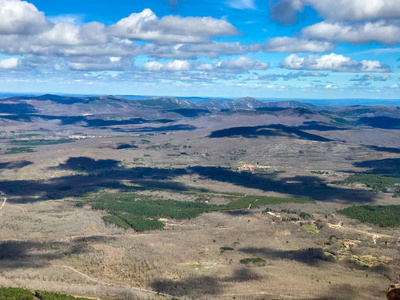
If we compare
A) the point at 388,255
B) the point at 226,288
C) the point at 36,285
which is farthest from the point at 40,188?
the point at 388,255

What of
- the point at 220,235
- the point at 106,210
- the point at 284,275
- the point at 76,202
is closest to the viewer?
the point at 284,275

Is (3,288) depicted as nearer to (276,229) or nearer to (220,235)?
(220,235)

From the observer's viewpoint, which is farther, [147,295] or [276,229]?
[276,229]

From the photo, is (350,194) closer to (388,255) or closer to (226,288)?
(388,255)

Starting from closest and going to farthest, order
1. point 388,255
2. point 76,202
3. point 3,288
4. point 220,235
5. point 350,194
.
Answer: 1. point 3,288
2. point 388,255
3. point 220,235
4. point 76,202
5. point 350,194

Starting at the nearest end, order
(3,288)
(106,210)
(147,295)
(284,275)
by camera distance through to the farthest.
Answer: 1. (3,288)
2. (147,295)
3. (284,275)
4. (106,210)

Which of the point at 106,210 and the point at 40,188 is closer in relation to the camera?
the point at 106,210

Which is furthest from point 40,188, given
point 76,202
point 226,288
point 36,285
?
point 226,288

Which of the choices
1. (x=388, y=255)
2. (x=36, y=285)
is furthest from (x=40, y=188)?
(x=388, y=255)

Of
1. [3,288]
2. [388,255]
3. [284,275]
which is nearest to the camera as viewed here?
[3,288]
